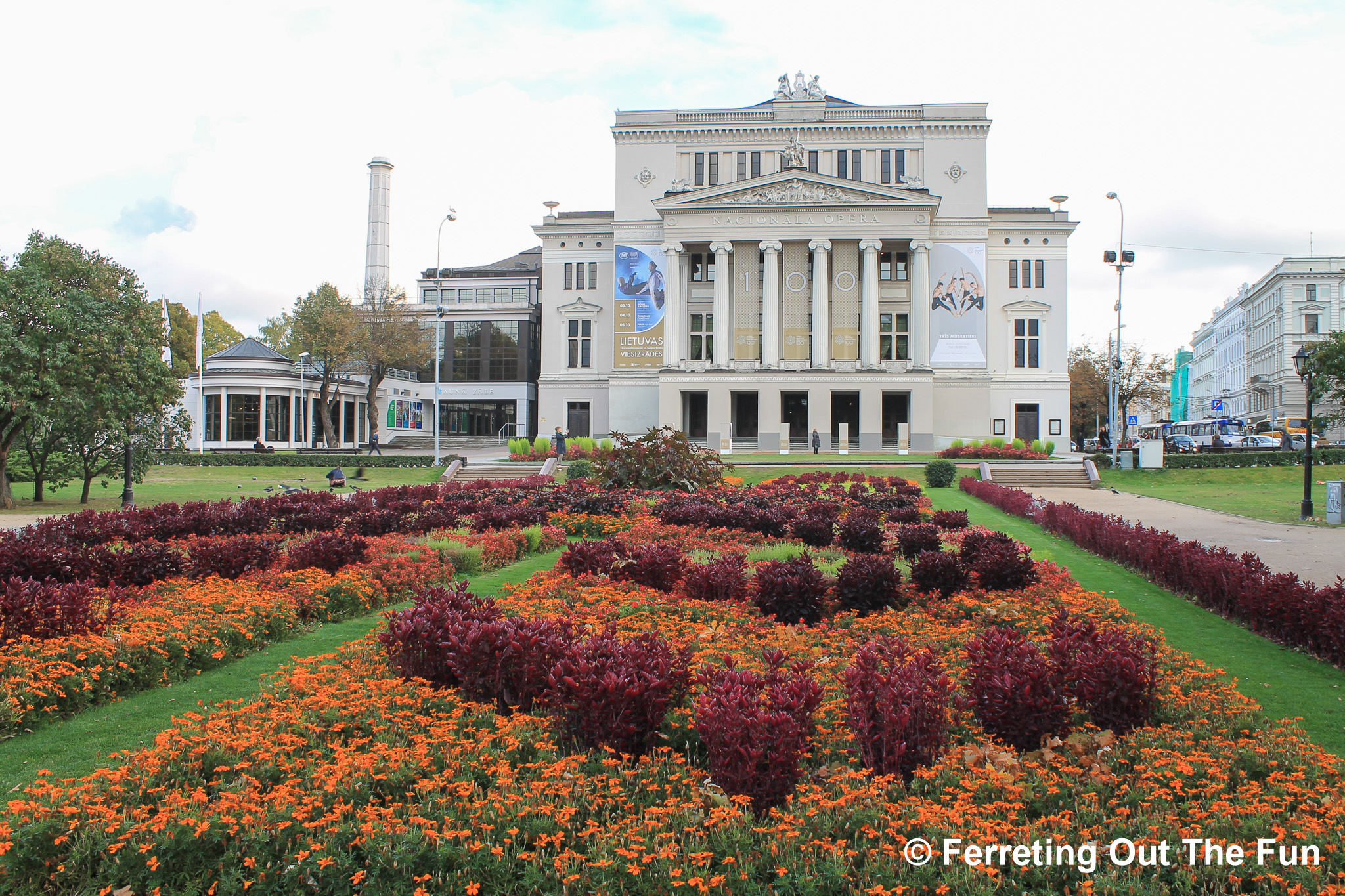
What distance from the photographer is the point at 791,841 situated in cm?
399

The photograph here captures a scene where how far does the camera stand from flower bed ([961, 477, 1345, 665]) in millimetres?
8148

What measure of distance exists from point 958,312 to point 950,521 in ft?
130

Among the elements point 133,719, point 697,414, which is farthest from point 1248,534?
point 697,414

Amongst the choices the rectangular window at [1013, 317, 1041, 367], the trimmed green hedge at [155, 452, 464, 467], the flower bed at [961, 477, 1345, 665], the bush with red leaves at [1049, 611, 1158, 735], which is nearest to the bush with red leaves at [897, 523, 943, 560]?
the flower bed at [961, 477, 1345, 665]

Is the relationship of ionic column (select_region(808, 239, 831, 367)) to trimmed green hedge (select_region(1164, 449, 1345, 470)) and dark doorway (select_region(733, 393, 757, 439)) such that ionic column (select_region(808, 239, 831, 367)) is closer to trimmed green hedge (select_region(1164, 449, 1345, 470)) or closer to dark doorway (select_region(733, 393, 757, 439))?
dark doorway (select_region(733, 393, 757, 439))

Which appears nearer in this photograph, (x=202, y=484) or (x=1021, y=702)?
(x=1021, y=702)

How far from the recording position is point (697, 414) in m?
57.4

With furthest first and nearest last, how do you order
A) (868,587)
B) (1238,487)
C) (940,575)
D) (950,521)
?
1. (1238,487)
2. (950,521)
3. (940,575)
4. (868,587)

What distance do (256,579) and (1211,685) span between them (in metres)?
10.1

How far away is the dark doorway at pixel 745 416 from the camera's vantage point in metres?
56.3

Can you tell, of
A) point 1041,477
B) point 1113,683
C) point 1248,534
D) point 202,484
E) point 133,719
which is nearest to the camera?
point 1113,683

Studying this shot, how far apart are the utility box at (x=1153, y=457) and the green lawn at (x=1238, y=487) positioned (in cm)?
53

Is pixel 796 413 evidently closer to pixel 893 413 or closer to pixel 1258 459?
pixel 893 413

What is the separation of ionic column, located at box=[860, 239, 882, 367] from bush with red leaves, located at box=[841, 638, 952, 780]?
47508 mm
